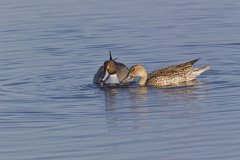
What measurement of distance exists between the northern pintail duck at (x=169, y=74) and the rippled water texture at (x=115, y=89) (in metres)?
0.26

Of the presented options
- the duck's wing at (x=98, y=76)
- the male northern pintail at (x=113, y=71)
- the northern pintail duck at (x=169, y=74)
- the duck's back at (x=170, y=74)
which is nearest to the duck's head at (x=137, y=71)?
the northern pintail duck at (x=169, y=74)

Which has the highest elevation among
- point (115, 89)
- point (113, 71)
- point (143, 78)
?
point (113, 71)

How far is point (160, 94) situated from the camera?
17.3 metres

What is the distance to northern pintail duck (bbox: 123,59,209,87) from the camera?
720 inches

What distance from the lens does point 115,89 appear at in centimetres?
1834

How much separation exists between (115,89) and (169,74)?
3.27ft

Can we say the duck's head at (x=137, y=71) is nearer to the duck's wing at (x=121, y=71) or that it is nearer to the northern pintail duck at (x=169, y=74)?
the northern pintail duck at (x=169, y=74)

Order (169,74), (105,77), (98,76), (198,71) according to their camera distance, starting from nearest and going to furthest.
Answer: (169,74) < (198,71) < (98,76) < (105,77)

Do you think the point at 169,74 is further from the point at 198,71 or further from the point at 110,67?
the point at 110,67

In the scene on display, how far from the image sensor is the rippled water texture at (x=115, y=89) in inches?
519

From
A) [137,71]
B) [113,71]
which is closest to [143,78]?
[137,71]

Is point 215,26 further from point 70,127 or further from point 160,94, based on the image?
point 70,127

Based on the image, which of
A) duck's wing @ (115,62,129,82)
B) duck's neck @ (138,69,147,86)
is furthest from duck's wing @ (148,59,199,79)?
duck's wing @ (115,62,129,82)

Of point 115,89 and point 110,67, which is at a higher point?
point 110,67
